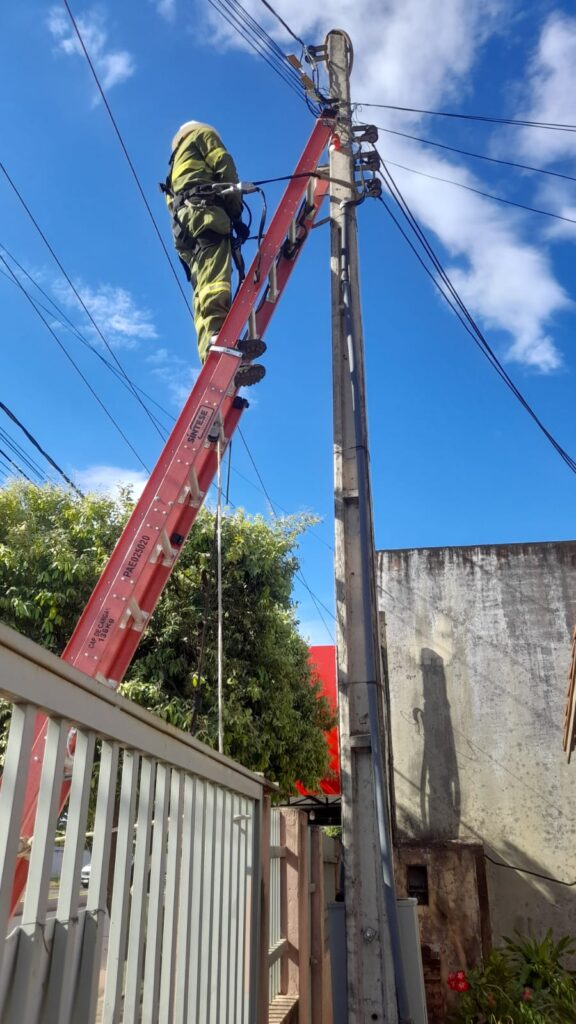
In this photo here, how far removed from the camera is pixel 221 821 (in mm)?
3141

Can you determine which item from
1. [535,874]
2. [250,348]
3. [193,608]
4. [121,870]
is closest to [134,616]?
[250,348]

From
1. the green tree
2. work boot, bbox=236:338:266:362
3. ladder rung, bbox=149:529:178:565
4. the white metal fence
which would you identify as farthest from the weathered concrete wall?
the white metal fence

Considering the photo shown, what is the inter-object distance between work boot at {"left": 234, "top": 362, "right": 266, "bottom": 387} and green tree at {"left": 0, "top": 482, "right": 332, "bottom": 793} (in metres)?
4.15

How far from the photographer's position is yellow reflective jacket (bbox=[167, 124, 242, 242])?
5.29 metres

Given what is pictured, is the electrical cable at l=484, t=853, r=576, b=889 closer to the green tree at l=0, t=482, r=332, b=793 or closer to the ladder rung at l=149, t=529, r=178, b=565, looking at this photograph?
the green tree at l=0, t=482, r=332, b=793

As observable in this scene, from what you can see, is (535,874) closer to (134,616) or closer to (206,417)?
(134,616)

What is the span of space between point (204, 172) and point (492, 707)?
7.21 meters

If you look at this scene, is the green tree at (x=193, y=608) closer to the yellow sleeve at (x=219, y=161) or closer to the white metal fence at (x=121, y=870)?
the yellow sleeve at (x=219, y=161)

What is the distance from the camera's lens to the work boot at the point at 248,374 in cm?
501

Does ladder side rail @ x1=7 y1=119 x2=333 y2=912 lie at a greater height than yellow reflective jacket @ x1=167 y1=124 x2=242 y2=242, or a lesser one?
lesser

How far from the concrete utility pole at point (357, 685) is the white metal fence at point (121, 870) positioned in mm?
749

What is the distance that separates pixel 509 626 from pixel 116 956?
342 inches

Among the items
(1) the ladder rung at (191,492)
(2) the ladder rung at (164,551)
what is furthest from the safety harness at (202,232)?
(2) the ladder rung at (164,551)

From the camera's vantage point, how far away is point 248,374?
5.04 m
